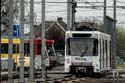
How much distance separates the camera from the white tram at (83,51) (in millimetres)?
33438

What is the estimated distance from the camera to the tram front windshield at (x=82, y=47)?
33562mm

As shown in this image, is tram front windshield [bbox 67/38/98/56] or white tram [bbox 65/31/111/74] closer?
white tram [bbox 65/31/111/74]

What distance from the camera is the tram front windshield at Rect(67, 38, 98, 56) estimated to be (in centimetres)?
3356

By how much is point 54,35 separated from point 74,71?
70422 millimetres

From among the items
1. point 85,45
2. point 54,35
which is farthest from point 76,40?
point 54,35

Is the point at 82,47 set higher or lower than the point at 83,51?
higher

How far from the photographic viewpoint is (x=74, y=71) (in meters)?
33.7

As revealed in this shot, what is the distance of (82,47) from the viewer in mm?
33688

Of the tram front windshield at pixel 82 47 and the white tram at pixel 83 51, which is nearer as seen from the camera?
the white tram at pixel 83 51

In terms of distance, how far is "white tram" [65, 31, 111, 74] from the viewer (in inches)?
1316

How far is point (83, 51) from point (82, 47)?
27 cm

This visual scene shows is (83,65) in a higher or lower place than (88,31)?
lower

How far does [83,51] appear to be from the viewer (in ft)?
110

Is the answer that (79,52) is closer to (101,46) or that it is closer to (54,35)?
(101,46)
